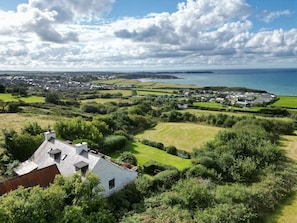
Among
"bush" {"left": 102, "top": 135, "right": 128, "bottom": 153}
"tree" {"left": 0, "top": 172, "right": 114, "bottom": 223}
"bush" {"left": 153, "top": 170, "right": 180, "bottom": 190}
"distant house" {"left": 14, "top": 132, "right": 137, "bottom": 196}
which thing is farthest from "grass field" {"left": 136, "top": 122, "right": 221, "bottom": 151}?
"tree" {"left": 0, "top": 172, "right": 114, "bottom": 223}

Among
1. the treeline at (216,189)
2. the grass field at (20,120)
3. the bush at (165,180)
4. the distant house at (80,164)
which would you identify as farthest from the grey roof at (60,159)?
the grass field at (20,120)

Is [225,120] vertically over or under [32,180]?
under

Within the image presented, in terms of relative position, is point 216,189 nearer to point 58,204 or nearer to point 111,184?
point 111,184

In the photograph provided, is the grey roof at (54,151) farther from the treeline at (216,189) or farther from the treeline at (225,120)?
the treeline at (225,120)

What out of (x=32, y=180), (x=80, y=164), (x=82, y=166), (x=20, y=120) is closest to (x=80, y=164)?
(x=80, y=164)

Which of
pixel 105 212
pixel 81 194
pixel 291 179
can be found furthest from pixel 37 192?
pixel 291 179

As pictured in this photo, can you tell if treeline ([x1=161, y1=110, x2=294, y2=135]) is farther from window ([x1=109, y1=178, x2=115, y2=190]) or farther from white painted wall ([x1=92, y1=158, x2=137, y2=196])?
window ([x1=109, y1=178, x2=115, y2=190])
